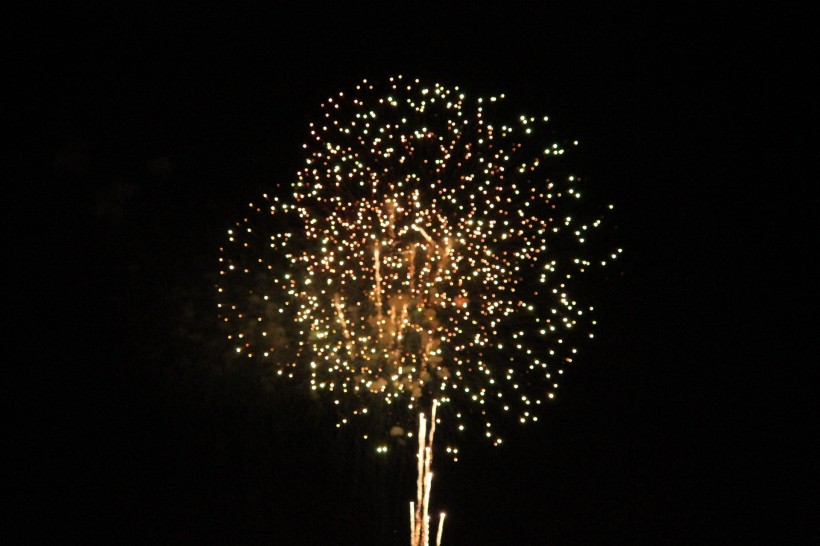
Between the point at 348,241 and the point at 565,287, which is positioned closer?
the point at 348,241

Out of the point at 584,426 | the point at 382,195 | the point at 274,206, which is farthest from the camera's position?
the point at 584,426

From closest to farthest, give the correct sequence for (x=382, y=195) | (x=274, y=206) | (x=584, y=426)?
(x=382, y=195) → (x=274, y=206) → (x=584, y=426)

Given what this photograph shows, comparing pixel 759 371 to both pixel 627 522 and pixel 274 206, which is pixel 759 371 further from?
pixel 274 206

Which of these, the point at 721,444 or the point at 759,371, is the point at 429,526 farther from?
the point at 759,371

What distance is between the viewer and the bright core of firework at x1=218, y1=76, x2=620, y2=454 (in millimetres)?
3334

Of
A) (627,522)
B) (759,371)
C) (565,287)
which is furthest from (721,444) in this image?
(565,287)

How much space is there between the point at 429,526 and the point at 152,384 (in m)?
1.89

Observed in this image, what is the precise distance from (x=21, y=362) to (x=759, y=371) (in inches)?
177

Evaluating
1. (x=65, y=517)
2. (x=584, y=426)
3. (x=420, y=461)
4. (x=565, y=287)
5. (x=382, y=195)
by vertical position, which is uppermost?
(x=382, y=195)

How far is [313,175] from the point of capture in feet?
11.4

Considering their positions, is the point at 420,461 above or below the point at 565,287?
below

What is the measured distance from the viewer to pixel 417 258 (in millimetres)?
3408

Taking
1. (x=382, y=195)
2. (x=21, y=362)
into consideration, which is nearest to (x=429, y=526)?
(x=382, y=195)

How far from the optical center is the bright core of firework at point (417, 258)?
333cm
